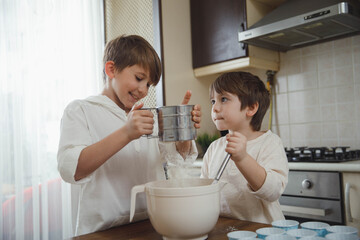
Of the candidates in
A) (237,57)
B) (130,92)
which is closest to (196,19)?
(237,57)

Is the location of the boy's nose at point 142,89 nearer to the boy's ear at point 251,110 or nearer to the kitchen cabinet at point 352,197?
the boy's ear at point 251,110

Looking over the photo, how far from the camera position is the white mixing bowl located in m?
0.65

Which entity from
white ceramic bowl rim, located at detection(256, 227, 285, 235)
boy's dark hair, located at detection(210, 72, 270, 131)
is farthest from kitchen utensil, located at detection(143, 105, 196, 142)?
boy's dark hair, located at detection(210, 72, 270, 131)

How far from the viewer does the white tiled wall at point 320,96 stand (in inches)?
78.5

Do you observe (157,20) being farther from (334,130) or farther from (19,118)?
(334,130)

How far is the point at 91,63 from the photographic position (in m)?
2.53

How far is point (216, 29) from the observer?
2.37m

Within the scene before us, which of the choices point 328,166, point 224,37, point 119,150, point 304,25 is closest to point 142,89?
point 119,150

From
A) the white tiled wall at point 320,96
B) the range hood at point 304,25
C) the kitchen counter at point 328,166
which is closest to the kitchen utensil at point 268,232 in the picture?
the kitchen counter at point 328,166

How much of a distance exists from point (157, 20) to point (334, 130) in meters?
1.38

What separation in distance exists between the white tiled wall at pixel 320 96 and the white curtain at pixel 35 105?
145cm

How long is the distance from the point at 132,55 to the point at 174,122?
1.23ft

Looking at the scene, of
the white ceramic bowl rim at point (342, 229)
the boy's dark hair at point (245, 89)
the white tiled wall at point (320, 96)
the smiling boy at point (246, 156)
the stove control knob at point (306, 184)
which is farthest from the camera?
the white tiled wall at point (320, 96)

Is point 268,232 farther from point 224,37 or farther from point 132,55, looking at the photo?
point 224,37
